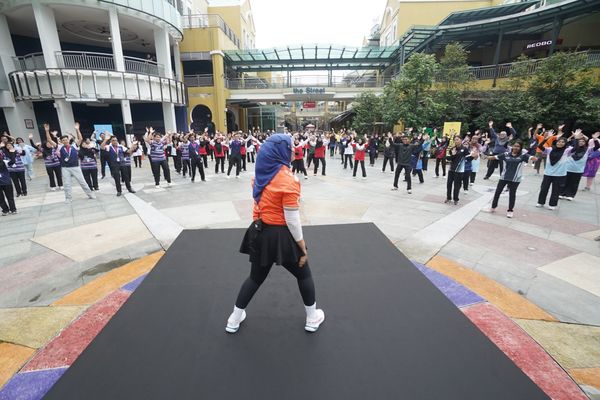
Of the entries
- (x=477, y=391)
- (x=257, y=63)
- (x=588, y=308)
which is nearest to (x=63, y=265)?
(x=477, y=391)

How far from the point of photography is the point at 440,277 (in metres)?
3.99

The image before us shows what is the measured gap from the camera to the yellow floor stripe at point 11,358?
2.53 m

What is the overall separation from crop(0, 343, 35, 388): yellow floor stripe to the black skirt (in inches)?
90.5

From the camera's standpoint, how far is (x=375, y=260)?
4.07 meters

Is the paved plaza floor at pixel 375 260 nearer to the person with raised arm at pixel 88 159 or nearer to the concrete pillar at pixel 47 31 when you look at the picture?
the person with raised arm at pixel 88 159

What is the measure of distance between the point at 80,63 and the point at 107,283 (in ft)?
69.1

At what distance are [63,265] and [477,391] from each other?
543 cm

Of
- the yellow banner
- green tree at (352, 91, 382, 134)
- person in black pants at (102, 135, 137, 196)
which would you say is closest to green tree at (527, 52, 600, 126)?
the yellow banner

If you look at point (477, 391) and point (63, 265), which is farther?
point (63, 265)

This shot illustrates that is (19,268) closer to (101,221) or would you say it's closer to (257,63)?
(101,221)

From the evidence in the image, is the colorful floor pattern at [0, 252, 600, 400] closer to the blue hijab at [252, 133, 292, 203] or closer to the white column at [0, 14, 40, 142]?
the blue hijab at [252, 133, 292, 203]

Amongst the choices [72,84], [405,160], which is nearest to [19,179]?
[72,84]

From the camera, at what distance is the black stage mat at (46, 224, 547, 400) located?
2.13 m

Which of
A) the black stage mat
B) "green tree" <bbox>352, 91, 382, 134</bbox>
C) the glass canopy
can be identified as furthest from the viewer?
the glass canopy
